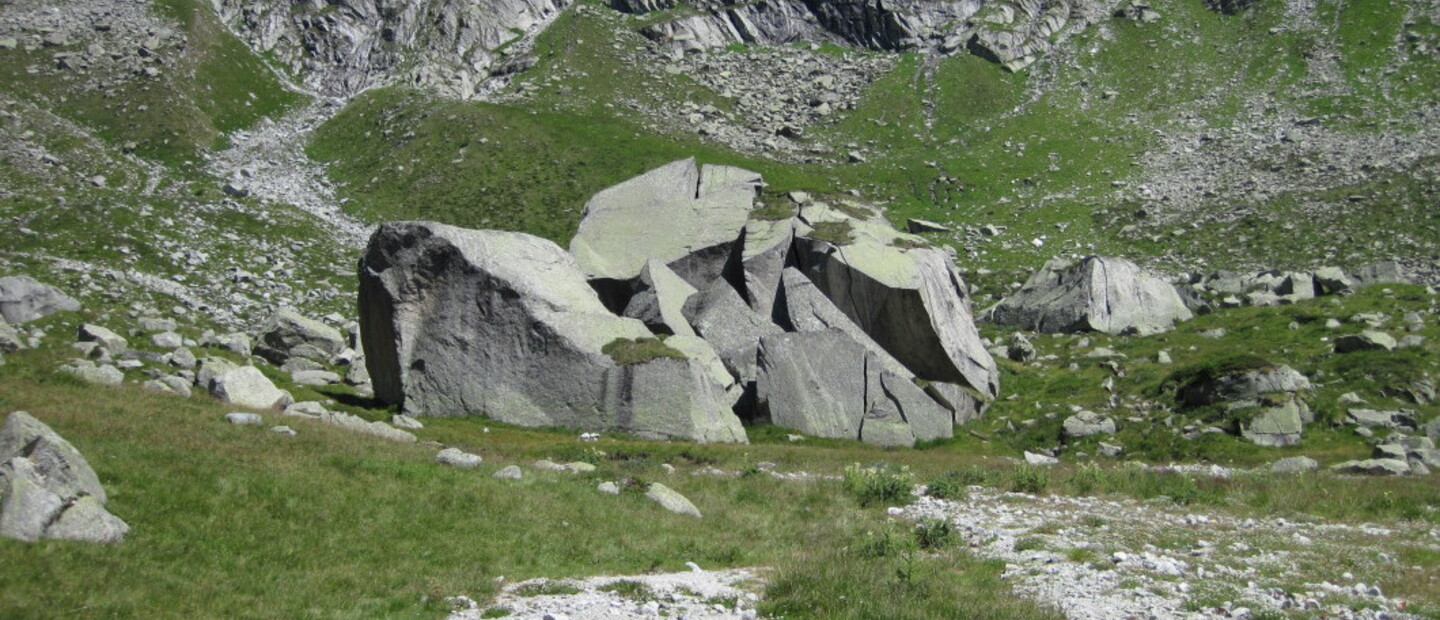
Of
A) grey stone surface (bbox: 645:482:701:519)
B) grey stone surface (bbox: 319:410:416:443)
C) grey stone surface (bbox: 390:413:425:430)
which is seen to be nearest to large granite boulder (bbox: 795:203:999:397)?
grey stone surface (bbox: 390:413:425:430)

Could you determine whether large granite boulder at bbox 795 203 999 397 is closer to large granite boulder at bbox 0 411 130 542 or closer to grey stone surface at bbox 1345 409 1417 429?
grey stone surface at bbox 1345 409 1417 429

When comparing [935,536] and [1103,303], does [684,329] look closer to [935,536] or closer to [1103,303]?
[935,536]

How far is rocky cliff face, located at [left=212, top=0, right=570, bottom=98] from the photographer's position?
121188mm

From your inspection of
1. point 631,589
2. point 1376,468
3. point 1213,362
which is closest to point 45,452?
point 631,589

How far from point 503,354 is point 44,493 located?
21.4 meters

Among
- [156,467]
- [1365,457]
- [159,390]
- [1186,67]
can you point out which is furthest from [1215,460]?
[1186,67]

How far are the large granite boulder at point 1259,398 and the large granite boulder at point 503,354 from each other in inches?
723

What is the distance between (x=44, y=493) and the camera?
12.6 meters

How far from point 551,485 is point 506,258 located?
16.4 meters

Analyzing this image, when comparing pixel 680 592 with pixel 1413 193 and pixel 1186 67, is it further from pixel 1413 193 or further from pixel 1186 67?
pixel 1186 67

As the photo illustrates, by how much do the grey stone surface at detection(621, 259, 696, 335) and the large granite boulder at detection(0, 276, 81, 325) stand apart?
2405 cm

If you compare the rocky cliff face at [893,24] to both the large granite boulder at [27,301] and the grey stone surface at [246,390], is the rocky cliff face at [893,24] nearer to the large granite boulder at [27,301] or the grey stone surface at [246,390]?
the large granite boulder at [27,301]

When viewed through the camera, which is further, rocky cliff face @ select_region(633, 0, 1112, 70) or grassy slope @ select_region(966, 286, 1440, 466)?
rocky cliff face @ select_region(633, 0, 1112, 70)

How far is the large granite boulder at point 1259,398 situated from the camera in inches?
1266
